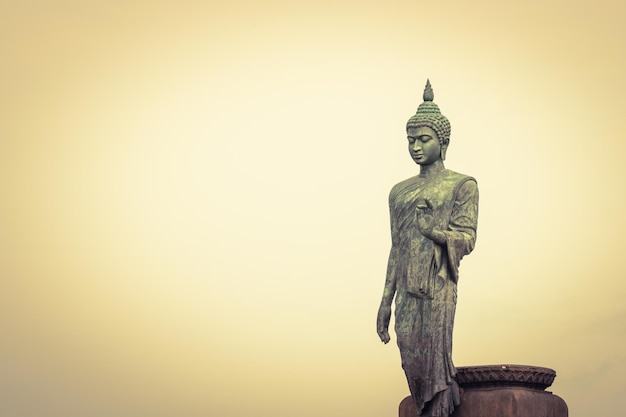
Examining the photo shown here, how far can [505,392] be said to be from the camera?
14883mm

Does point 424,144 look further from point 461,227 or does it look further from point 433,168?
point 461,227

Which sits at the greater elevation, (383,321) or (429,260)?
(429,260)

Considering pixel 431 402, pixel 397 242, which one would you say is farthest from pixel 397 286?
Result: pixel 431 402

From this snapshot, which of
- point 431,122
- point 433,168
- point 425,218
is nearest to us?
point 425,218

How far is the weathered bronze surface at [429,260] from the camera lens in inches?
589

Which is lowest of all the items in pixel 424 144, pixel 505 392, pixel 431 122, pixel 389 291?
pixel 505 392

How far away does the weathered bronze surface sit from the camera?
1495cm

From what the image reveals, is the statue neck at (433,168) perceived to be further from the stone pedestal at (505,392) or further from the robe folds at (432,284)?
the stone pedestal at (505,392)

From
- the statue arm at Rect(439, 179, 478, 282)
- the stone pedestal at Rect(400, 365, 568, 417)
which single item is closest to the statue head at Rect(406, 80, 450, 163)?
the statue arm at Rect(439, 179, 478, 282)

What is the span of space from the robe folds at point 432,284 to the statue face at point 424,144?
0.27 m

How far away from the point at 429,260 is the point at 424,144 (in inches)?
60.3

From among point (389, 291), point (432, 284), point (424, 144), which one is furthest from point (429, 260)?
point (424, 144)

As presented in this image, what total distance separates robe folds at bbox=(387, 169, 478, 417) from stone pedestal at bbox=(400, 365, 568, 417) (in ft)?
0.65

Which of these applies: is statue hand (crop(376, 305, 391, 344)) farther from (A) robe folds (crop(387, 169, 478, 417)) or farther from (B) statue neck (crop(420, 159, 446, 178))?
(B) statue neck (crop(420, 159, 446, 178))
